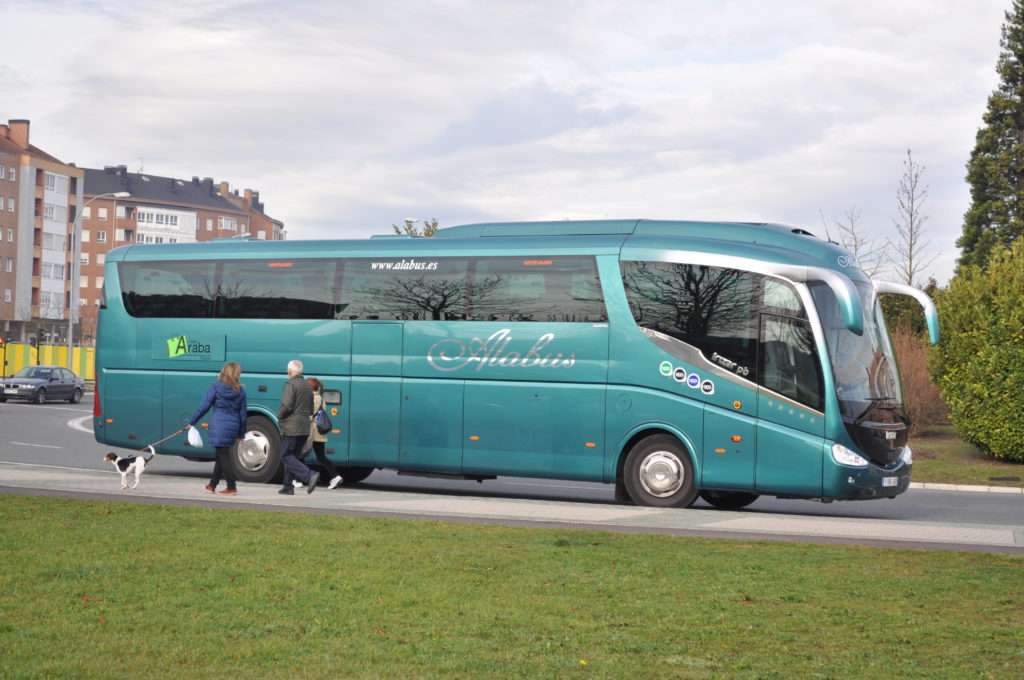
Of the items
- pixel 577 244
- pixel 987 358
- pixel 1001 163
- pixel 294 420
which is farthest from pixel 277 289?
pixel 1001 163

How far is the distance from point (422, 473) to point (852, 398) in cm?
590

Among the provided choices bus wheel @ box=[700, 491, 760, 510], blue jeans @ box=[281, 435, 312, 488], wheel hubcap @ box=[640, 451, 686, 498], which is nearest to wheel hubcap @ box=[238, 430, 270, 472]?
blue jeans @ box=[281, 435, 312, 488]

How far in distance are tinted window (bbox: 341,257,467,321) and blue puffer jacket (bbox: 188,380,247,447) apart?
2.89 m

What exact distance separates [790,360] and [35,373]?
4253 centimetres

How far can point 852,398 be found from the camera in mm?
16734

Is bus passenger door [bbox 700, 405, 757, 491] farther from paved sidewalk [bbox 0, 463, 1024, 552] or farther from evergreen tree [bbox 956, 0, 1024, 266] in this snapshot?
evergreen tree [bbox 956, 0, 1024, 266]

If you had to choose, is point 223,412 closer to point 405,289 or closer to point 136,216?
point 405,289

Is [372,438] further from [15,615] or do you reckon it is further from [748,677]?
[748,677]

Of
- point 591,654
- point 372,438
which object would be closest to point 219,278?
point 372,438

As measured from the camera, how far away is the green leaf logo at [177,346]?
20.9m

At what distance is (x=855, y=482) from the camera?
16562 millimetres

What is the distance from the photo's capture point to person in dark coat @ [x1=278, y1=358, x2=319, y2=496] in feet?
58.2

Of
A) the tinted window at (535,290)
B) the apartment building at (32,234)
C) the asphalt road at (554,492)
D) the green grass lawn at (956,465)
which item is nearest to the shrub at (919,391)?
the green grass lawn at (956,465)

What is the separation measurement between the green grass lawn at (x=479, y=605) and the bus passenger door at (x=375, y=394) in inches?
238
